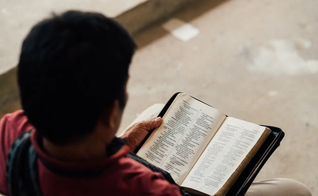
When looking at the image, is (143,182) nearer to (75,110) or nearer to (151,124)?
(75,110)

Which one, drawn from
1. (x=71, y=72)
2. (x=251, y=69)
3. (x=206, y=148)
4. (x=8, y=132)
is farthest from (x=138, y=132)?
(x=251, y=69)

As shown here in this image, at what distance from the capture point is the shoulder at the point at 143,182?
60cm

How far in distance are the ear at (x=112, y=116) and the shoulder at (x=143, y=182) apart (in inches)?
2.5

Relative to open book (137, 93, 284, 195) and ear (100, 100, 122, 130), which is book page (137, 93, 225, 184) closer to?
open book (137, 93, 284, 195)

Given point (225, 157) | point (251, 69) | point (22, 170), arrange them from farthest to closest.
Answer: point (251, 69), point (225, 157), point (22, 170)

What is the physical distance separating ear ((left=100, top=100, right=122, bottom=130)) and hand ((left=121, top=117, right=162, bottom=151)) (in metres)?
0.33

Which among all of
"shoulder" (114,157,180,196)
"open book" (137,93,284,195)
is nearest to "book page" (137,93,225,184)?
"open book" (137,93,284,195)

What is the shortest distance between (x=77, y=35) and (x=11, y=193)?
269mm

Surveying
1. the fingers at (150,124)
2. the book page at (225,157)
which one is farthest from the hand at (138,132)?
the book page at (225,157)

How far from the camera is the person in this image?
52 centimetres

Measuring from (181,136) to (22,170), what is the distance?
1.37 feet

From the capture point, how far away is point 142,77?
1837 mm

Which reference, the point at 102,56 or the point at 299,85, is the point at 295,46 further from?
the point at 102,56

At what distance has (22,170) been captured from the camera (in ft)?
2.00
